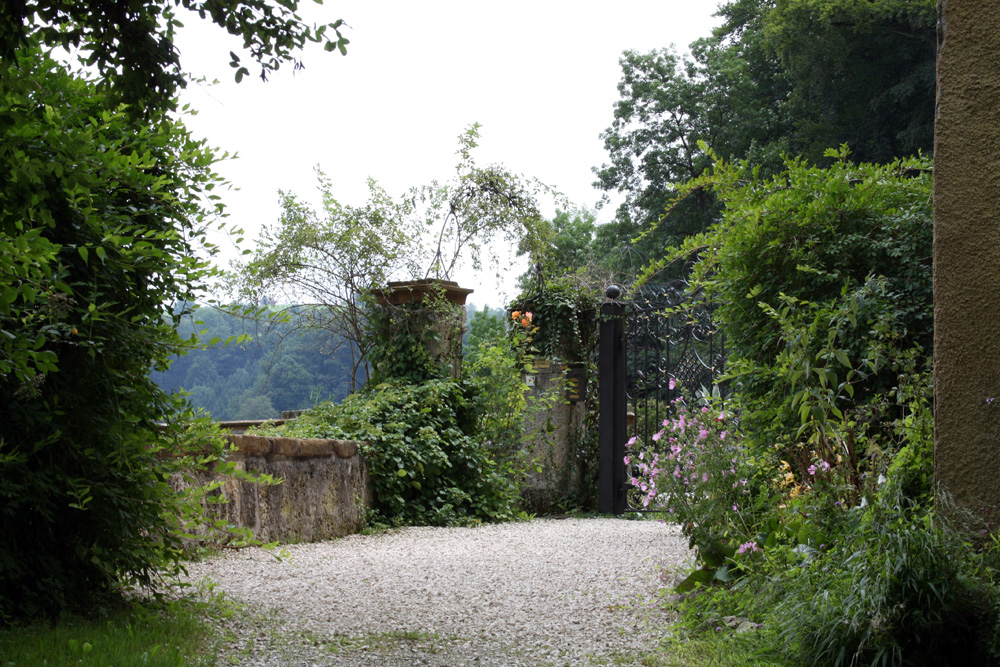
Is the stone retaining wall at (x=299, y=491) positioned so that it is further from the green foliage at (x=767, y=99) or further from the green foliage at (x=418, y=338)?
the green foliage at (x=767, y=99)

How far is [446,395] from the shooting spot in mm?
6551

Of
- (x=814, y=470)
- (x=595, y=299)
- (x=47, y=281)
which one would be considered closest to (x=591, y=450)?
(x=595, y=299)

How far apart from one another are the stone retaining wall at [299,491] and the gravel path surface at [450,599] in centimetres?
18

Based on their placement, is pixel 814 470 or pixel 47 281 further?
pixel 814 470

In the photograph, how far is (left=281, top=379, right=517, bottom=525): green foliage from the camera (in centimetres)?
587

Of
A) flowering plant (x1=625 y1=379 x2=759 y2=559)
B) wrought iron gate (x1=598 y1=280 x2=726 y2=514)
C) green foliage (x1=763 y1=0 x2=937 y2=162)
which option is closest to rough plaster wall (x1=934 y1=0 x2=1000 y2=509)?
flowering plant (x1=625 y1=379 x2=759 y2=559)

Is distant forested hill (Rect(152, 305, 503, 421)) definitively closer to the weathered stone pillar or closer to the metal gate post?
the weathered stone pillar

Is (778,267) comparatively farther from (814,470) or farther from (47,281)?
(47,281)

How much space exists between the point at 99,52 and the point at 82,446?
4.52ft

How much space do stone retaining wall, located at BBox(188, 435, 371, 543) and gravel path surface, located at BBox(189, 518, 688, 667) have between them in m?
0.18

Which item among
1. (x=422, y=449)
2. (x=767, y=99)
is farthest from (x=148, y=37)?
(x=767, y=99)

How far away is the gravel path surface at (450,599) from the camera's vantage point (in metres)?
2.65

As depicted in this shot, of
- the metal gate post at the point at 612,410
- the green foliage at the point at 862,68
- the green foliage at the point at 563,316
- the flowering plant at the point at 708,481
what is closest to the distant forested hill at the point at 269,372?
the green foliage at the point at 563,316

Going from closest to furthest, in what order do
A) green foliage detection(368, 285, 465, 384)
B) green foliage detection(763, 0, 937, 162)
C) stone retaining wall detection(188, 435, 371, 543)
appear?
stone retaining wall detection(188, 435, 371, 543), green foliage detection(368, 285, 465, 384), green foliage detection(763, 0, 937, 162)
